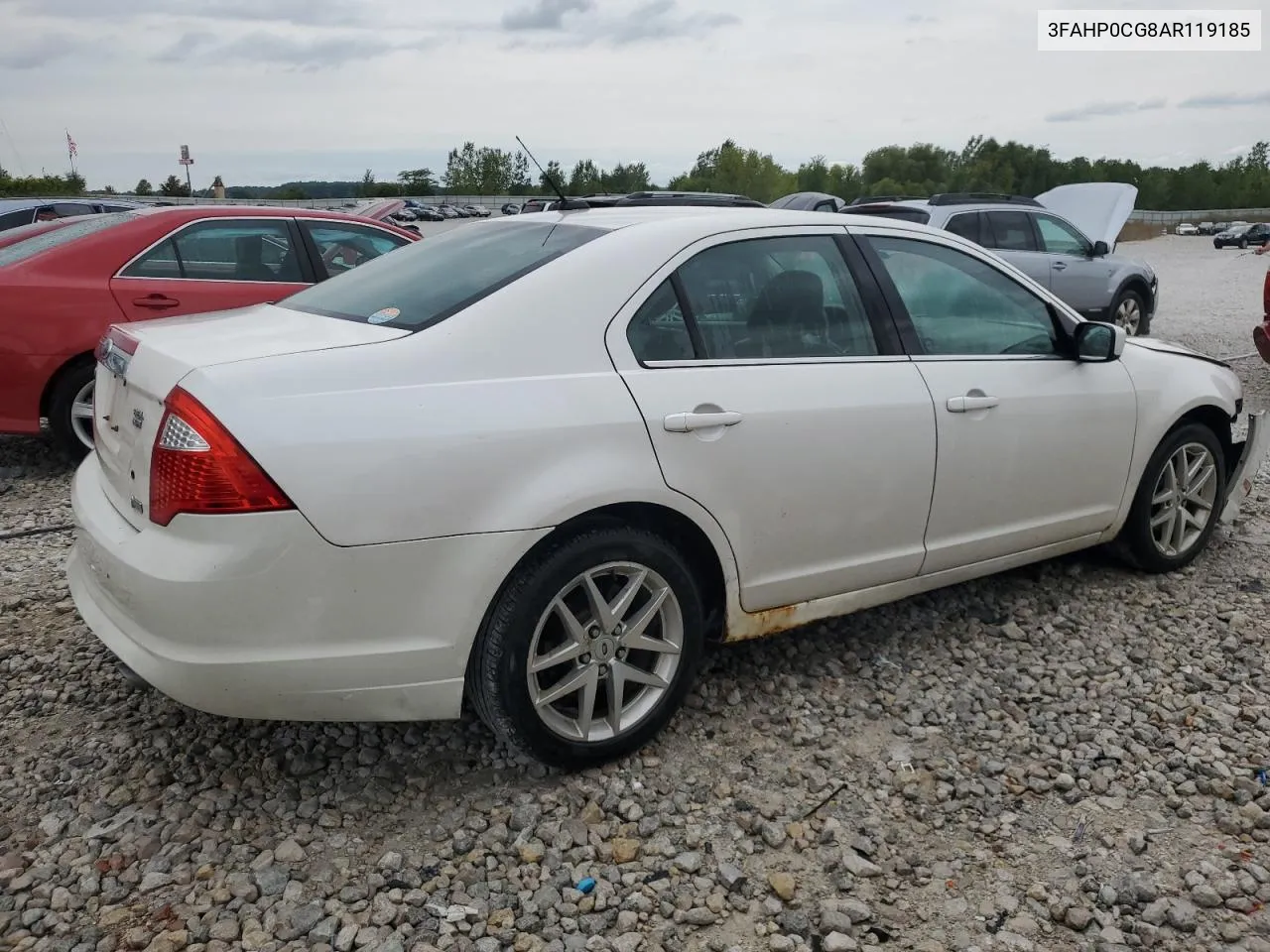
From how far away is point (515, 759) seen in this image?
3.17m

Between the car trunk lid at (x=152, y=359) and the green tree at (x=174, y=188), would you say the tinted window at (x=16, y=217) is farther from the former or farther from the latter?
the green tree at (x=174, y=188)

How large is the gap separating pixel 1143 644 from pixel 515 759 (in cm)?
240

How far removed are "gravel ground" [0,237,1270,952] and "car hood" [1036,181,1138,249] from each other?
1043 cm

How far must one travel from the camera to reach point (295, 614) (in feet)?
8.36

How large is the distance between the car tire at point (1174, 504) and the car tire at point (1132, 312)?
8563 millimetres

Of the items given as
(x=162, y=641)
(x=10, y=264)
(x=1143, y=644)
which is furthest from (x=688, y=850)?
(x=10, y=264)

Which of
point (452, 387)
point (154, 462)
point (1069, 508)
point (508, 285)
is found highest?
point (508, 285)

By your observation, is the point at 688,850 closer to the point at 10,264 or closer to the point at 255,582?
the point at 255,582

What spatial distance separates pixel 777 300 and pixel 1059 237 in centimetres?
1009

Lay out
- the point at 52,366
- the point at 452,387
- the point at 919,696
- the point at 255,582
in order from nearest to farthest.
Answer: the point at 255,582 < the point at 452,387 < the point at 919,696 < the point at 52,366

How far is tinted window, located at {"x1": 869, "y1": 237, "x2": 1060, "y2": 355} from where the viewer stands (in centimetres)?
371

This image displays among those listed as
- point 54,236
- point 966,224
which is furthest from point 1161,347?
point 966,224

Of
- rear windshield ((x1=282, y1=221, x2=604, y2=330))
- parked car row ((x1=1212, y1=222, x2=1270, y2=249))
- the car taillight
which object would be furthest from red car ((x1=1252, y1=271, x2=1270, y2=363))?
parked car row ((x1=1212, y1=222, x2=1270, y2=249))

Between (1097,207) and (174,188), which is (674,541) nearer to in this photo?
(1097,207)
